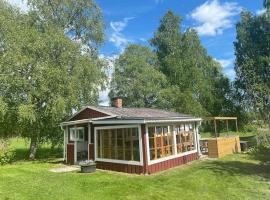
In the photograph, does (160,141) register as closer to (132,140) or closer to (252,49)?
(132,140)

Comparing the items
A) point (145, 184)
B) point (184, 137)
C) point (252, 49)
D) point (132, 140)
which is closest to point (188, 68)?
point (252, 49)

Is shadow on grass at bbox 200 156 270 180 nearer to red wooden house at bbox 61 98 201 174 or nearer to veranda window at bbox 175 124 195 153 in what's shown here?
veranda window at bbox 175 124 195 153

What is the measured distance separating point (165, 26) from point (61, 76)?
2364cm

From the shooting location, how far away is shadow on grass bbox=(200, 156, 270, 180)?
1428 cm

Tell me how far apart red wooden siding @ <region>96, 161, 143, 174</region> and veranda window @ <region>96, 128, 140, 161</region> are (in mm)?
364

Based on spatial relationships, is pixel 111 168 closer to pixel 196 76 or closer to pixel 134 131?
pixel 134 131

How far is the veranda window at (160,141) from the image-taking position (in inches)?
578

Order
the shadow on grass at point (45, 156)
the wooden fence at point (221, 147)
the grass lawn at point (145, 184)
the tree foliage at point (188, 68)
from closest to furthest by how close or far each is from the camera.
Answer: the grass lawn at point (145, 184), the wooden fence at point (221, 147), the shadow on grass at point (45, 156), the tree foliage at point (188, 68)

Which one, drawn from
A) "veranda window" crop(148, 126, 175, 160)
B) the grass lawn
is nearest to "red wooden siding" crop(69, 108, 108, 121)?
"veranda window" crop(148, 126, 175, 160)

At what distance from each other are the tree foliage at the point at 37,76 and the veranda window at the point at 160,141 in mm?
8239

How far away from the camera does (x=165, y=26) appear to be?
40125 mm

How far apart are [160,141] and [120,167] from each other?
2.64 meters

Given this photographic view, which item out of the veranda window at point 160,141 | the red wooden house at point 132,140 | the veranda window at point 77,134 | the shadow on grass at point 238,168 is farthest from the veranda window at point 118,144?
the shadow on grass at point 238,168

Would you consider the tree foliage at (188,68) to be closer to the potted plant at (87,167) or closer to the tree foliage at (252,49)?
the tree foliage at (252,49)
